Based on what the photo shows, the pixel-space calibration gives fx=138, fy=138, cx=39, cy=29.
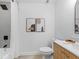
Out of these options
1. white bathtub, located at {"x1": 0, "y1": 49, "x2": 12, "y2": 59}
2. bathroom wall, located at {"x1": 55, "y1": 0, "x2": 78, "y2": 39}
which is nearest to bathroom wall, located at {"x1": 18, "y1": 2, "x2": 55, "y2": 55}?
bathroom wall, located at {"x1": 55, "y1": 0, "x2": 78, "y2": 39}

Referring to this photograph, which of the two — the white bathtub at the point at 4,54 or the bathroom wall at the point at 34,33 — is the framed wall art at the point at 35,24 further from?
the white bathtub at the point at 4,54

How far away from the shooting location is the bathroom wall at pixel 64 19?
13.1ft

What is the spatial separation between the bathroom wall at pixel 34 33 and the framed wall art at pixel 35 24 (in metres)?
0.12

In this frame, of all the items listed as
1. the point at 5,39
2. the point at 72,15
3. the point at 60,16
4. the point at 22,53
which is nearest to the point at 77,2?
the point at 72,15

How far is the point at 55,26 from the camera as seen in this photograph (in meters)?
5.51

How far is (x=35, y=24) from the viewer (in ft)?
17.9

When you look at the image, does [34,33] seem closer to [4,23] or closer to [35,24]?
[35,24]

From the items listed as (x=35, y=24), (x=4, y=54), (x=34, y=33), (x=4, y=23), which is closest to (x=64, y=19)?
(x=35, y=24)

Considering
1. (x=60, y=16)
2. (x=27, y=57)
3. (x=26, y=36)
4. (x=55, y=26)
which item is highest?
(x=60, y=16)

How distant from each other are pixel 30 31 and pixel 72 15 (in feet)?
6.73

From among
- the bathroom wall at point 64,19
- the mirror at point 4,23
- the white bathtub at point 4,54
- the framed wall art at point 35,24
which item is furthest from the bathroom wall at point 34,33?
the white bathtub at point 4,54

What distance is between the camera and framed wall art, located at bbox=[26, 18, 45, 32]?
17.8ft

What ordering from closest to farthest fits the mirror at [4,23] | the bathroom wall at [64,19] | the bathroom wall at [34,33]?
the mirror at [4,23]
the bathroom wall at [64,19]
the bathroom wall at [34,33]

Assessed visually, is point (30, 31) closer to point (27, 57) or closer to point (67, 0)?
point (27, 57)
